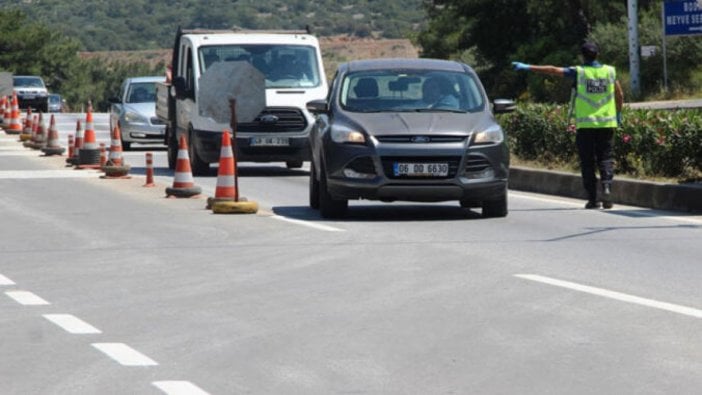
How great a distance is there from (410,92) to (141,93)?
1867 cm

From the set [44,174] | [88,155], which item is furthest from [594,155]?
[88,155]

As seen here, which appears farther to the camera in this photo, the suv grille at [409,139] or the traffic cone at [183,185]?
the traffic cone at [183,185]

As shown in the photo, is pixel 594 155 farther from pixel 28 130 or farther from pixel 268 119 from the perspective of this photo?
pixel 28 130

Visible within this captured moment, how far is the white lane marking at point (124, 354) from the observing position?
8.96 metres

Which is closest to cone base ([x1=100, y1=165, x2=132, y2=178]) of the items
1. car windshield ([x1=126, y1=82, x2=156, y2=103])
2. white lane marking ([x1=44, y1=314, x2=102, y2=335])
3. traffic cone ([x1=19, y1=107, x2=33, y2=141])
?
car windshield ([x1=126, y1=82, x2=156, y2=103])

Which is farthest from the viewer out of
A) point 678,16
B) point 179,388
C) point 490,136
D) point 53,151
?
point 678,16

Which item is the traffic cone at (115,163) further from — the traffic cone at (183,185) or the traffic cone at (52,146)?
the traffic cone at (52,146)

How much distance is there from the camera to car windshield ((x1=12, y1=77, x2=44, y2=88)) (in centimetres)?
7519

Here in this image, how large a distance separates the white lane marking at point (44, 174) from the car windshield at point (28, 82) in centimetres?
4783

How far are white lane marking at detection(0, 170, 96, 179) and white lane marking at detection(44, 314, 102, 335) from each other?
625 inches

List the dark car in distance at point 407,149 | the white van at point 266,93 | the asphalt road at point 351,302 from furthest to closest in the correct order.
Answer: the white van at point 266,93, the dark car in distance at point 407,149, the asphalt road at point 351,302

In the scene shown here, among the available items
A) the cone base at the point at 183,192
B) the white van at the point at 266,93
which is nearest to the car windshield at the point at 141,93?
the white van at the point at 266,93

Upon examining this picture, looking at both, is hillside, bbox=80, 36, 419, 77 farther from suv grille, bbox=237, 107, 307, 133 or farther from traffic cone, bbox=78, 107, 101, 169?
suv grille, bbox=237, 107, 307, 133

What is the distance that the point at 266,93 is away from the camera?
2653 cm
